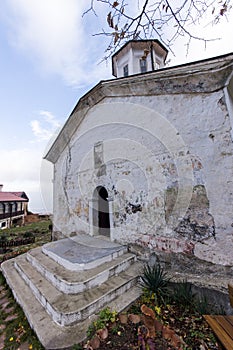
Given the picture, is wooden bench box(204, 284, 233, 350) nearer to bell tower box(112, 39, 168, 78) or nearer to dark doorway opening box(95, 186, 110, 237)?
dark doorway opening box(95, 186, 110, 237)

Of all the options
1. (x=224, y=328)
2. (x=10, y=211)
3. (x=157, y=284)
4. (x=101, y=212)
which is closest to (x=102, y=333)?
(x=157, y=284)

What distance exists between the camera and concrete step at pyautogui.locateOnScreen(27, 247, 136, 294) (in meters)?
3.35

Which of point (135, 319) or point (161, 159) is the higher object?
point (161, 159)

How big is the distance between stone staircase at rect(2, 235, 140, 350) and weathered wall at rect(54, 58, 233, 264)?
3.40 feet

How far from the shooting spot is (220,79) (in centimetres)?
352

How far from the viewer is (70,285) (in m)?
3.30

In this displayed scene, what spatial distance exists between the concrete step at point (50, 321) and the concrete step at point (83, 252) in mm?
865

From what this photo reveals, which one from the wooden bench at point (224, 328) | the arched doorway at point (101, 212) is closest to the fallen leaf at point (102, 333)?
the wooden bench at point (224, 328)

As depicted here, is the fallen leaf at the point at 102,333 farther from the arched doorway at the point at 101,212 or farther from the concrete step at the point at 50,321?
the arched doorway at the point at 101,212

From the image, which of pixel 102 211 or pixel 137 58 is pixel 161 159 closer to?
pixel 102 211

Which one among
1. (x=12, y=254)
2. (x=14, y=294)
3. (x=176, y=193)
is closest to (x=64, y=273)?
(x=14, y=294)

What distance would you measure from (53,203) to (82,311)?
20.5 feet

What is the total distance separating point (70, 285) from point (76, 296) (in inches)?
8.7

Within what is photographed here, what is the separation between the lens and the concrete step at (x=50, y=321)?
8.32 feet
